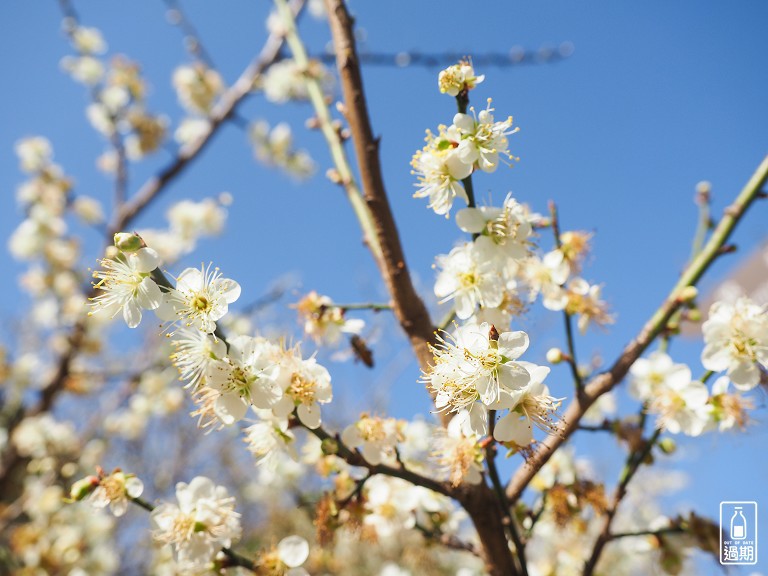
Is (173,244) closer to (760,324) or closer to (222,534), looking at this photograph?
(222,534)

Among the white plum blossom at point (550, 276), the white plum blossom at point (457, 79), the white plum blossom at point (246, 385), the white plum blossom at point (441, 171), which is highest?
the white plum blossom at point (550, 276)

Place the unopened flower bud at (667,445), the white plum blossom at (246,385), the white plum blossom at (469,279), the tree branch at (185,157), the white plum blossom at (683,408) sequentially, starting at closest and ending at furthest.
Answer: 1. the white plum blossom at (246,385)
2. the white plum blossom at (469,279)
3. the white plum blossom at (683,408)
4. the unopened flower bud at (667,445)
5. the tree branch at (185,157)

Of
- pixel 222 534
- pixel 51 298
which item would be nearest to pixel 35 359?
pixel 51 298

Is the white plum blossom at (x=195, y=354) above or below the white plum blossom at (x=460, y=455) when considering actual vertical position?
below

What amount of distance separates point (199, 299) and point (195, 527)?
0.53 metres

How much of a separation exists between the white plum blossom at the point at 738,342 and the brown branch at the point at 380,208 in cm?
61

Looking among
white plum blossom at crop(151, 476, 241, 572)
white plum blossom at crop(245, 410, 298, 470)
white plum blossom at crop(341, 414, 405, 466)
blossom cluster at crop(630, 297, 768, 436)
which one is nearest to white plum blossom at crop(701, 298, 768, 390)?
blossom cluster at crop(630, 297, 768, 436)

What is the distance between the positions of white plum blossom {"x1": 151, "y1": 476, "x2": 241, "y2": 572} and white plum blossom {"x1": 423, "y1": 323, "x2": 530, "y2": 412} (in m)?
0.62

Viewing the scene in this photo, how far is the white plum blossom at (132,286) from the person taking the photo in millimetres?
865

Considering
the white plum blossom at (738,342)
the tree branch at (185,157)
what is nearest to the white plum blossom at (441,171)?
the white plum blossom at (738,342)

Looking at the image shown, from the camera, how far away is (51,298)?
16.5ft

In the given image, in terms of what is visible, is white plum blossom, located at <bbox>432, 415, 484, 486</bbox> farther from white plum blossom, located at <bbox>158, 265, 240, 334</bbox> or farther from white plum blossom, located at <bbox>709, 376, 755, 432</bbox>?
white plum blossom, located at <bbox>709, 376, 755, 432</bbox>

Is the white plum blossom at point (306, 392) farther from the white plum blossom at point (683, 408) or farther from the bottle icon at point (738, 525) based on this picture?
the bottle icon at point (738, 525)

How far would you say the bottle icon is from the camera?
124cm
